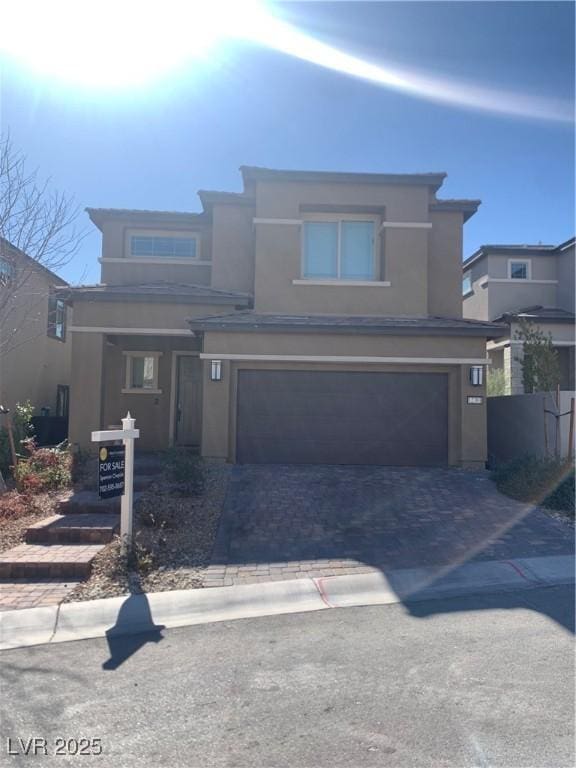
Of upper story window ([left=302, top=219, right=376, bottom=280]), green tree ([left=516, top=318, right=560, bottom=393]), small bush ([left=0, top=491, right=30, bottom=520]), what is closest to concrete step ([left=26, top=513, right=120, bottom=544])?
small bush ([left=0, top=491, right=30, bottom=520])

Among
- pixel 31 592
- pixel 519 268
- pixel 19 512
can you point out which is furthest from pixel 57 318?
pixel 519 268

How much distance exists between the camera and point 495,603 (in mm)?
6074

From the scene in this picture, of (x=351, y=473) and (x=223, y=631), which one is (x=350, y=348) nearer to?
(x=351, y=473)

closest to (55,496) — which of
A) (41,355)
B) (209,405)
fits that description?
(209,405)

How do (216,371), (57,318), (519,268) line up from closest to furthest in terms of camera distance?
1. (216,371)
2. (57,318)
3. (519,268)

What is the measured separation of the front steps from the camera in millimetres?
A: 6695

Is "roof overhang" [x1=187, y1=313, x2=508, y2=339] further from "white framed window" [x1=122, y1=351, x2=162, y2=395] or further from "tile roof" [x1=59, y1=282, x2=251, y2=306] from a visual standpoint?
"white framed window" [x1=122, y1=351, x2=162, y2=395]

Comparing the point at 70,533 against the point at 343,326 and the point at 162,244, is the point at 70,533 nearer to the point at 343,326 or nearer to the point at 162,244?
the point at 343,326

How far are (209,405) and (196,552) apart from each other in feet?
16.7

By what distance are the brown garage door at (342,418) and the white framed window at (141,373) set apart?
334 centimetres

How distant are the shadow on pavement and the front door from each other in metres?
8.76

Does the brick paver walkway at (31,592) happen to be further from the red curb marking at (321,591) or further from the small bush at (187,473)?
the small bush at (187,473)

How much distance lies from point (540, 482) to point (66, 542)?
788 centimetres

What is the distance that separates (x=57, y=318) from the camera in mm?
19734
